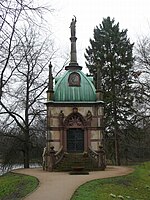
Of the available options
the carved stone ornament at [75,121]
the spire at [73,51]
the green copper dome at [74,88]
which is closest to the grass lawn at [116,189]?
the carved stone ornament at [75,121]

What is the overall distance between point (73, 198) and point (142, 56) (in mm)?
24400

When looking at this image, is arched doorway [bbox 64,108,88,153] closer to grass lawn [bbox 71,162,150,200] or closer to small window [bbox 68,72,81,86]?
small window [bbox 68,72,81,86]

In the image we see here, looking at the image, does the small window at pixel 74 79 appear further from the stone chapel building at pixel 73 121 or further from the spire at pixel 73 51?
the spire at pixel 73 51

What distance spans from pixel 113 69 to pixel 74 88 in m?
13.8

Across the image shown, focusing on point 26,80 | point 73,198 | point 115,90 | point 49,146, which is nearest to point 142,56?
point 115,90

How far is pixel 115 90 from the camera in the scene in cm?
4216

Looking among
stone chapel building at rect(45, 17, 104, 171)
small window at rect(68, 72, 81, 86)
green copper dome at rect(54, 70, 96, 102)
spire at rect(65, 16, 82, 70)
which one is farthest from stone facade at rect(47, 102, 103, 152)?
spire at rect(65, 16, 82, 70)

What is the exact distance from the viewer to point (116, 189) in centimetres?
1692

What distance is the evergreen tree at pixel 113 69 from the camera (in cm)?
4034

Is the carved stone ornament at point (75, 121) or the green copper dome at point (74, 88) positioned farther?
the green copper dome at point (74, 88)

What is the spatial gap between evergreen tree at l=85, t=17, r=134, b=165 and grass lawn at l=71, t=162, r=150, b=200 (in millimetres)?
18443

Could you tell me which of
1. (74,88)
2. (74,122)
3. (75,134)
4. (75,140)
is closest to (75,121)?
(74,122)

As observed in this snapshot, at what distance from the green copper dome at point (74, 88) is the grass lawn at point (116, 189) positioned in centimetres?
906

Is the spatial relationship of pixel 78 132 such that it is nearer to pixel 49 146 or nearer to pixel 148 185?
pixel 49 146
